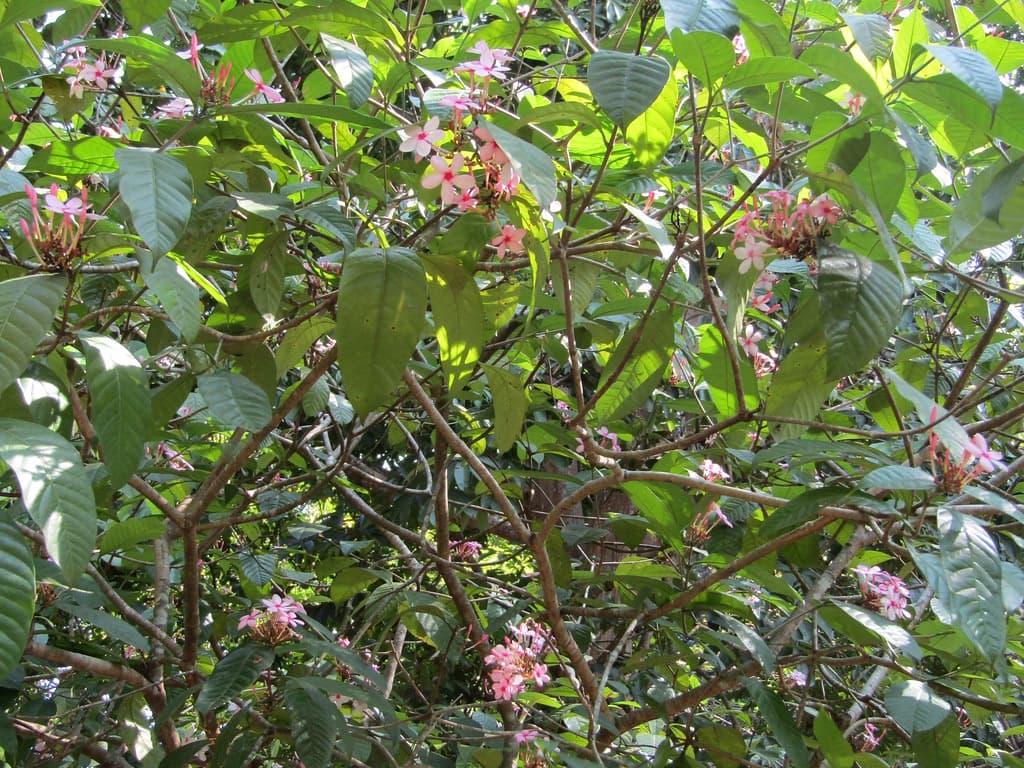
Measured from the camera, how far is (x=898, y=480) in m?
0.88

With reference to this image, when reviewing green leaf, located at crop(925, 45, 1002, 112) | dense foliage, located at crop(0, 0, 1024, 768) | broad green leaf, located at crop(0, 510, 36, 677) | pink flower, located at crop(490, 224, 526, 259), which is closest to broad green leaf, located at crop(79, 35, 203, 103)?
dense foliage, located at crop(0, 0, 1024, 768)

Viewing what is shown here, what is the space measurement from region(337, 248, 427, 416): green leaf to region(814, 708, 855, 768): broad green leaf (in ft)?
3.16

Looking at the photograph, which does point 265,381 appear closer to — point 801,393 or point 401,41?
point 401,41

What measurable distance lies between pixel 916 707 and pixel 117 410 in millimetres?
1140

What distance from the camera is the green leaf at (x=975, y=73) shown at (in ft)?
2.45

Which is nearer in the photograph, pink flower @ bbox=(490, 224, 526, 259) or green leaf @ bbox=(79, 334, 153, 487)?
green leaf @ bbox=(79, 334, 153, 487)

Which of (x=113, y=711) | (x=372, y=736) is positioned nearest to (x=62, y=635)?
(x=113, y=711)

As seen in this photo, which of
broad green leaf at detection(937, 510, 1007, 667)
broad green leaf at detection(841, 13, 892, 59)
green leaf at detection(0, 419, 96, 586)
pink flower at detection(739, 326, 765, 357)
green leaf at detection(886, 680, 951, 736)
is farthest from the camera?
pink flower at detection(739, 326, 765, 357)

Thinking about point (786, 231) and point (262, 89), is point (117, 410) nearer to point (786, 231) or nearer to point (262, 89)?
point (262, 89)

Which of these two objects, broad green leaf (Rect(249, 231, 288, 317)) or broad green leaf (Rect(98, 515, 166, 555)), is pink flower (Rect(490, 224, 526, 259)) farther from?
broad green leaf (Rect(98, 515, 166, 555))

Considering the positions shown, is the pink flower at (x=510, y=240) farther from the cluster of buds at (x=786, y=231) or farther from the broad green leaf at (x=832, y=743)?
the broad green leaf at (x=832, y=743)

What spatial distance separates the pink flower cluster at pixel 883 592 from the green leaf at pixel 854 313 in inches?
33.7

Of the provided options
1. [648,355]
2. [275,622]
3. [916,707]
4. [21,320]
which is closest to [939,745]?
[916,707]

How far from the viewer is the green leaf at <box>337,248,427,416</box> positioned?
2.59 ft
